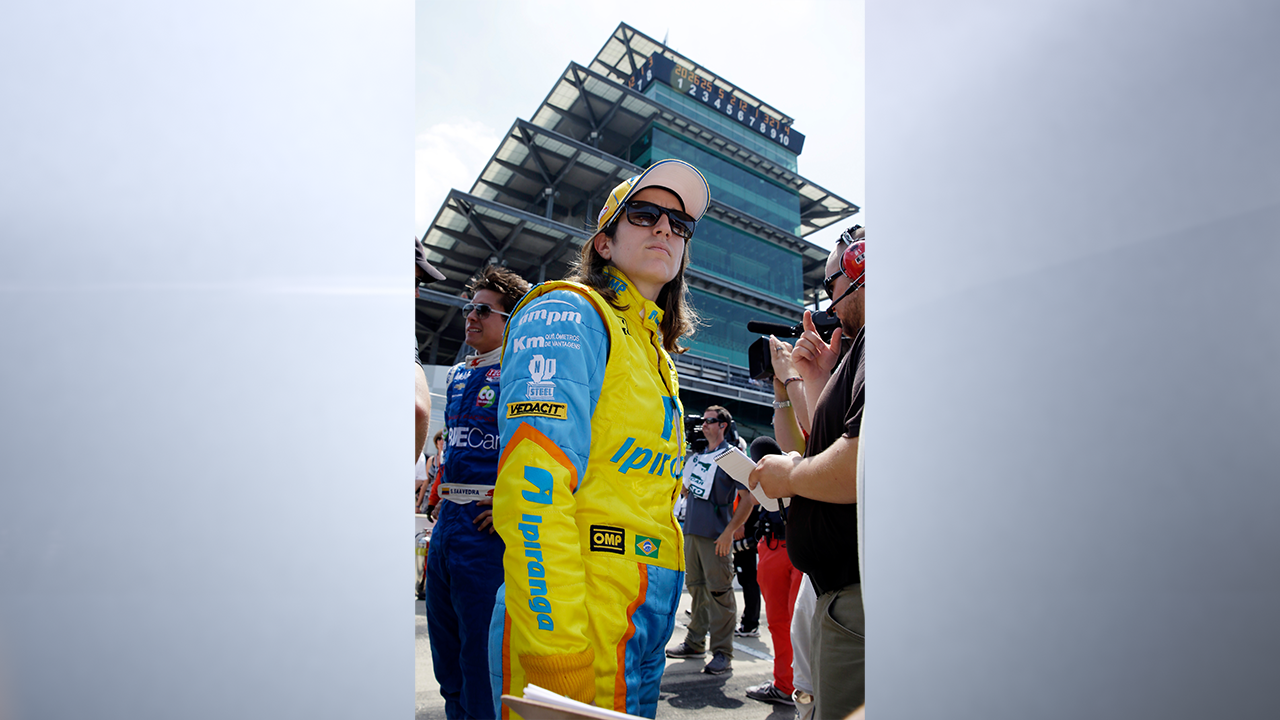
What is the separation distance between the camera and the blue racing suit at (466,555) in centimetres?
233

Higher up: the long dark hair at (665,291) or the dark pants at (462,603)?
the long dark hair at (665,291)

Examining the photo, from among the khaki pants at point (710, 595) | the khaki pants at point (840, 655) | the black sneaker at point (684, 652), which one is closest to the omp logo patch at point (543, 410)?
the khaki pants at point (840, 655)

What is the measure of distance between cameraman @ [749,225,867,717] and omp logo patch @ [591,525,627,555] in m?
0.51

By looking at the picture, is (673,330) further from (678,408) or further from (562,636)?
(562,636)

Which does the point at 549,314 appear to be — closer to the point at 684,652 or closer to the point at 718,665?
the point at 718,665

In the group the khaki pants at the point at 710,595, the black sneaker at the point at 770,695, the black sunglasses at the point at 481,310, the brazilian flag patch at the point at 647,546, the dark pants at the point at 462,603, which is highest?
the black sunglasses at the point at 481,310

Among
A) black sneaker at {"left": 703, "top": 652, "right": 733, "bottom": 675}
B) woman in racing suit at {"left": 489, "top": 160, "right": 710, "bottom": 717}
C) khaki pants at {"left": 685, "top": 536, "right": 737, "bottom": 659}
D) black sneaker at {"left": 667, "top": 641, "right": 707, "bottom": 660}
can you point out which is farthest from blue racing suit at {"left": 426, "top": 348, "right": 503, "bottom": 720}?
black sneaker at {"left": 667, "top": 641, "right": 707, "bottom": 660}

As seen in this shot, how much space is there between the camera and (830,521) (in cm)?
162

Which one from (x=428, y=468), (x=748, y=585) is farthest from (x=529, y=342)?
(x=428, y=468)

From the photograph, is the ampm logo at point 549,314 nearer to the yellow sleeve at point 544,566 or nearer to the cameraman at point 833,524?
the yellow sleeve at point 544,566

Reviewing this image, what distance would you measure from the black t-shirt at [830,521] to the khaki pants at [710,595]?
3270mm

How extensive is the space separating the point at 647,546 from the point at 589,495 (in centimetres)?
18
